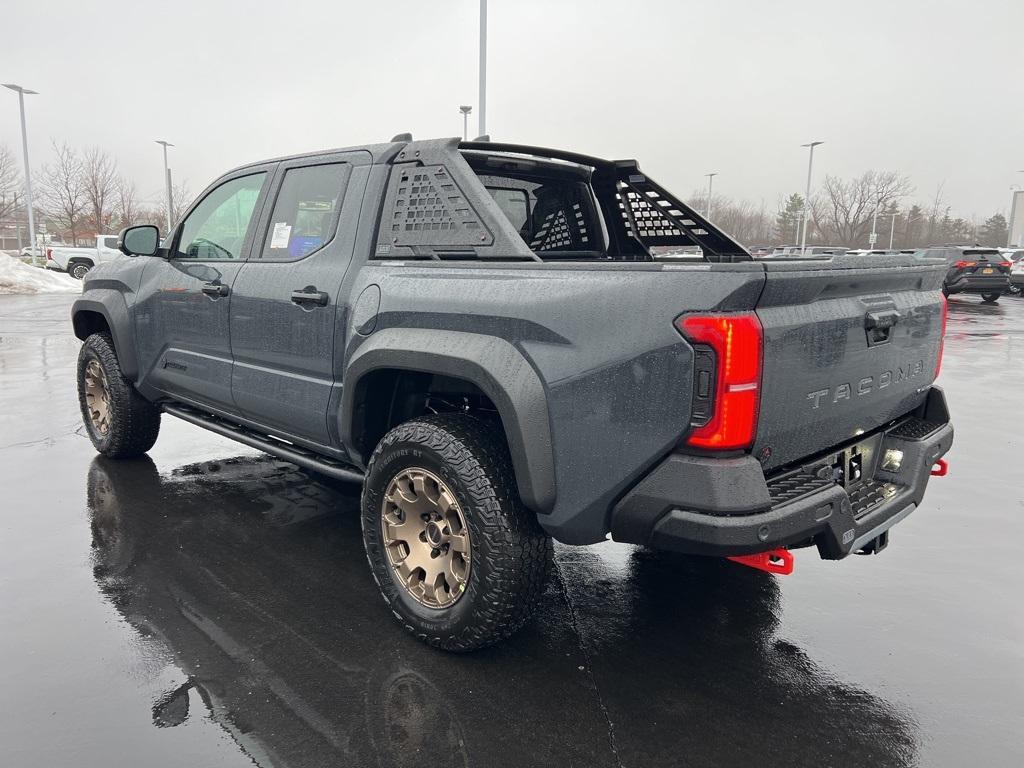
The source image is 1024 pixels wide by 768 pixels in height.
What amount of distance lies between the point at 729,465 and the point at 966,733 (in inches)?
52.7

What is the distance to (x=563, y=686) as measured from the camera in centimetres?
269

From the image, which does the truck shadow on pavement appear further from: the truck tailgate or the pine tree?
the pine tree

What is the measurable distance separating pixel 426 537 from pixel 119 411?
126 inches

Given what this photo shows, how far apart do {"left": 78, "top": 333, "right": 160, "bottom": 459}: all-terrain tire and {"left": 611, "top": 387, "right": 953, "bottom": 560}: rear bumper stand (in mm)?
3980

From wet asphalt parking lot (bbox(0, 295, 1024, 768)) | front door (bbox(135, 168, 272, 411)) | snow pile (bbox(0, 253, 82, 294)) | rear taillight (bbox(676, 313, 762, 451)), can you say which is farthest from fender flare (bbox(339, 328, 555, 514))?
snow pile (bbox(0, 253, 82, 294))

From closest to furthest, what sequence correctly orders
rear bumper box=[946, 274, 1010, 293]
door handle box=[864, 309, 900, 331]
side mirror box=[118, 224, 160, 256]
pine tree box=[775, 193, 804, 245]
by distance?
1. door handle box=[864, 309, 900, 331]
2. side mirror box=[118, 224, 160, 256]
3. rear bumper box=[946, 274, 1010, 293]
4. pine tree box=[775, 193, 804, 245]

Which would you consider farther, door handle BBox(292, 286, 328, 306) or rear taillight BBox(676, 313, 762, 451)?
door handle BBox(292, 286, 328, 306)

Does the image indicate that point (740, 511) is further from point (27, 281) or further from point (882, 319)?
point (27, 281)

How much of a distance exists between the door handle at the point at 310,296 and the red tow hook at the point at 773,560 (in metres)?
2.05

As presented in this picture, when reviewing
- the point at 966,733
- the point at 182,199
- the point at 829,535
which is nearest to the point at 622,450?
the point at 829,535

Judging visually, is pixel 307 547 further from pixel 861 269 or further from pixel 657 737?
pixel 861 269

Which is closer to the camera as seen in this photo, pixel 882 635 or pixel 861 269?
pixel 861 269

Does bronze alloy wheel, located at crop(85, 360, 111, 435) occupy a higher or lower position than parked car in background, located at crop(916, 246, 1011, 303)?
lower

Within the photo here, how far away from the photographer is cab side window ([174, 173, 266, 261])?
13.4 feet
